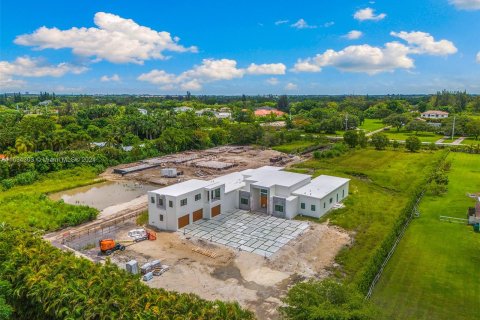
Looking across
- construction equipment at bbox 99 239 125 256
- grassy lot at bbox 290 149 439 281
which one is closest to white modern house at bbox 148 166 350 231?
grassy lot at bbox 290 149 439 281

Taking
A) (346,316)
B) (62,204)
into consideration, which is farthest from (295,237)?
(62,204)

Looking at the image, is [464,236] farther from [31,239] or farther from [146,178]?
[146,178]

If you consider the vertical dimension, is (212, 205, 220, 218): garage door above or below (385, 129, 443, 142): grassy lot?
below

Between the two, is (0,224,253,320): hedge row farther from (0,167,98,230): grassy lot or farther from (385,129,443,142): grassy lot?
(385,129,443,142): grassy lot

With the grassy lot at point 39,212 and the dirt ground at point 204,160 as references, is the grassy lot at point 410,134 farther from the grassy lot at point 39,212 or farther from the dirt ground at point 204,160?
the grassy lot at point 39,212

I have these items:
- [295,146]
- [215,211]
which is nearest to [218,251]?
[215,211]

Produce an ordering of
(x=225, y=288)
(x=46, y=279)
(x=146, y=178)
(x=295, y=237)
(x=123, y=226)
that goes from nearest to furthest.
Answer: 1. (x=46, y=279)
2. (x=225, y=288)
3. (x=295, y=237)
4. (x=123, y=226)
5. (x=146, y=178)

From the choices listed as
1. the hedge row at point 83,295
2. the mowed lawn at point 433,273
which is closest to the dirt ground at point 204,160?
the hedge row at point 83,295
